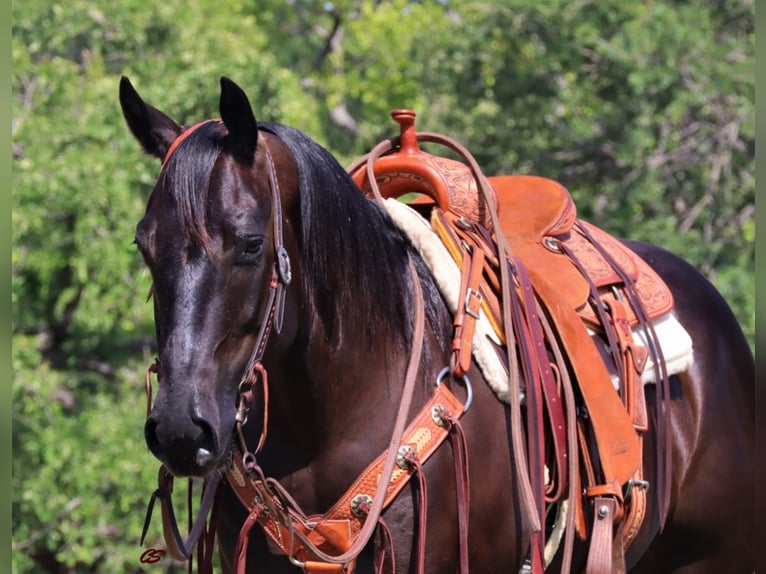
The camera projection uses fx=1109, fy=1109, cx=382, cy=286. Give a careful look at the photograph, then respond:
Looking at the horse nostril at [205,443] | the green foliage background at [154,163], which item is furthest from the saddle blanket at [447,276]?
the green foliage background at [154,163]

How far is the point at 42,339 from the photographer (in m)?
8.85

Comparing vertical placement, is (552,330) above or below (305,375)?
below

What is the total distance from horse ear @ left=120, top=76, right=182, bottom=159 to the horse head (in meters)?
0.12

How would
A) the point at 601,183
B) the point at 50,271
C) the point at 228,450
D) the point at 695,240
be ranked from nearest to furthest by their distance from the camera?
the point at 228,450 < the point at 50,271 < the point at 695,240 < the point at 601,183

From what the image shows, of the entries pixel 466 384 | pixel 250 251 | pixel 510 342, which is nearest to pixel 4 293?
pixel 250 251

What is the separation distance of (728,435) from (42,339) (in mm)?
6451

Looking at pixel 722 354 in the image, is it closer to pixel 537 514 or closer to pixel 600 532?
pixel 600 532

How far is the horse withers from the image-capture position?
2211mm

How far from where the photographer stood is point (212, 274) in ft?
7.26

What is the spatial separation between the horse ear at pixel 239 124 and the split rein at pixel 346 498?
0.19ft

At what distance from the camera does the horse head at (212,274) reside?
216cm

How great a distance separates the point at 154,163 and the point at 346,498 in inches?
223

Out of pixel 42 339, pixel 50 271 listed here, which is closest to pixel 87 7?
pixel 50 271

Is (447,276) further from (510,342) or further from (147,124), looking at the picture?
(147,124)
